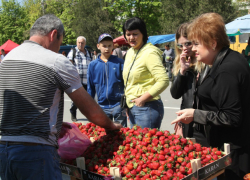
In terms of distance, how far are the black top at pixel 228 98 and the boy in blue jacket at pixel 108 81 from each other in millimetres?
1732

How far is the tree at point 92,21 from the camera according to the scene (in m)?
34.1

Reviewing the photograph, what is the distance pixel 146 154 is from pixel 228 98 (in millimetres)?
846

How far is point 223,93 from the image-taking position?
2.10 meters

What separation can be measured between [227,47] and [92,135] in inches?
72.4

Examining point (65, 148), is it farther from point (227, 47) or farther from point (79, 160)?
point (227, 47)

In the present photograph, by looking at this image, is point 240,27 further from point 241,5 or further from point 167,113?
point 241,5

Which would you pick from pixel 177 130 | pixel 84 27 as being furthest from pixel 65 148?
pixel 84 27

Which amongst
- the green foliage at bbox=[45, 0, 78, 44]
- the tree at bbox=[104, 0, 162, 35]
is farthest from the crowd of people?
the green foliage at bbox=[45, 0, 78, 44]

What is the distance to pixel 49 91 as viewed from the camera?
194 cm

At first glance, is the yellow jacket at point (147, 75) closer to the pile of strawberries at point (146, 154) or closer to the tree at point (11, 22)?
the pile of strawberries at point (146, 154)

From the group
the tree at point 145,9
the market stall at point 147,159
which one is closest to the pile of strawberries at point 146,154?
the market stall at point 147,159

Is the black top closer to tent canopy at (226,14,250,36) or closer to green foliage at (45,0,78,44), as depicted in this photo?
tent canopy at (226,14,250,36)

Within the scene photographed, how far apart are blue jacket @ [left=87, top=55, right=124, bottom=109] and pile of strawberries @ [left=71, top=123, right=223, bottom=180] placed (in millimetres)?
1213

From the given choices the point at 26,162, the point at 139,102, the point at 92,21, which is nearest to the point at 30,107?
the point at 26,162
